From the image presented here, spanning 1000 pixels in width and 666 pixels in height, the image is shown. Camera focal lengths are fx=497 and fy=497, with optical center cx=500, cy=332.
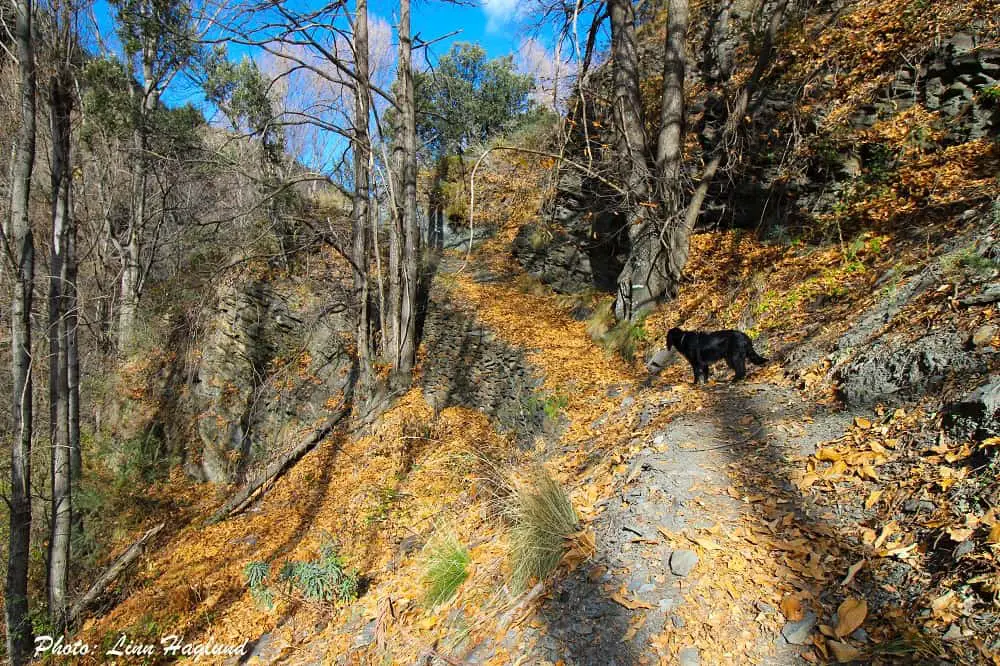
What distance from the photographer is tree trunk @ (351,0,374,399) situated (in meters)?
8.67

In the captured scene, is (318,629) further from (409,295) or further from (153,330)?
(153,330)

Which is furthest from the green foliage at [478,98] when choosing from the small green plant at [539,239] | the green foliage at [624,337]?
the green foliage at [624,337]

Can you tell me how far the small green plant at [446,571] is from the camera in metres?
3.87

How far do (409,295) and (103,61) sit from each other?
845 cm

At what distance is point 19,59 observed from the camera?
16.7 feet

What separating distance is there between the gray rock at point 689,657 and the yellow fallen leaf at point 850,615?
2.08ft

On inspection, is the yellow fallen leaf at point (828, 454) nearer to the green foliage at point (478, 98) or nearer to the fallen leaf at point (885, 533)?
the fallen leaf at point (885, 533)

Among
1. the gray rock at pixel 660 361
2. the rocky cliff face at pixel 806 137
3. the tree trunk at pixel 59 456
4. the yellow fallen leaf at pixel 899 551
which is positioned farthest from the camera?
the gray rock at pixel 660 361

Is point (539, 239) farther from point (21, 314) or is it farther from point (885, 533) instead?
point (885, 533)

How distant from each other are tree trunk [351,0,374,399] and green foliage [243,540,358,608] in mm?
3979

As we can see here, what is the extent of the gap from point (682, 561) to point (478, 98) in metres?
19.4

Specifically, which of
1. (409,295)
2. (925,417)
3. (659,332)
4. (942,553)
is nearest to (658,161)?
(659,332)

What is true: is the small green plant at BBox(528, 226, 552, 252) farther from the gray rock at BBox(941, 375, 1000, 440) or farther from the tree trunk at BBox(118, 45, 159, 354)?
the gray rock at BBox(941, 375, 1000, 440)

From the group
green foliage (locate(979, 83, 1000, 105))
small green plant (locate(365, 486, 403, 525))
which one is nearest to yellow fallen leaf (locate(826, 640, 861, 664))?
small green plant (locate(365, 486, 403, 525))
